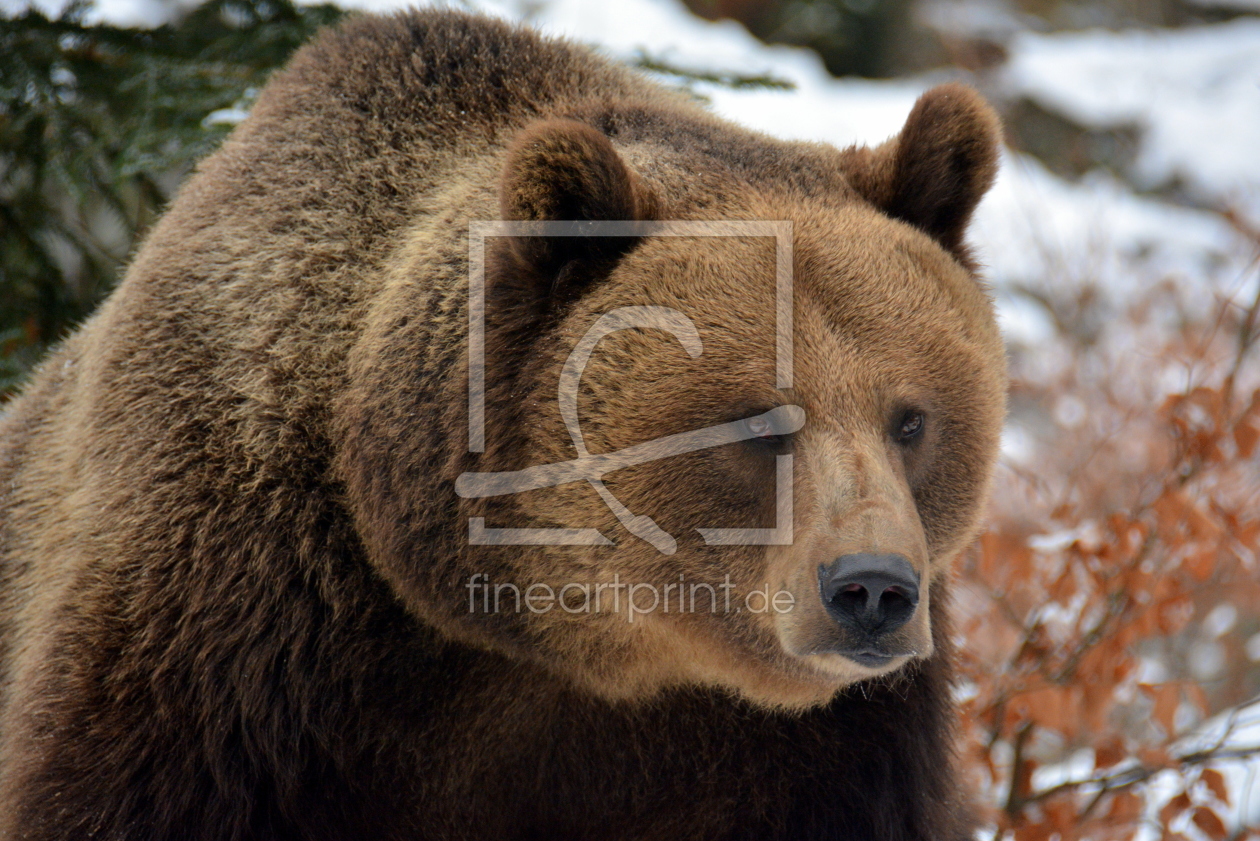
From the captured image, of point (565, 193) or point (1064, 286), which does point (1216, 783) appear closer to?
point (565, 193)

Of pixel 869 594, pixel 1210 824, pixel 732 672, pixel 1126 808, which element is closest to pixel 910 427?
pixel 869 594

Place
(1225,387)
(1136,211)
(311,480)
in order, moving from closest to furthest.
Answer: (311,480)
(1225,387)
(1136,211)

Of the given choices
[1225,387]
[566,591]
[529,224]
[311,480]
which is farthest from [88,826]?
[1225,387]

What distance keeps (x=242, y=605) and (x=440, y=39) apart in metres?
1.93

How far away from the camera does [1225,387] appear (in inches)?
200

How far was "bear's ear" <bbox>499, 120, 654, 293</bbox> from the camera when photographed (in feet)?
10.2

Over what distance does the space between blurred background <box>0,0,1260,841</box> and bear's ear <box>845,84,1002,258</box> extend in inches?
9.6

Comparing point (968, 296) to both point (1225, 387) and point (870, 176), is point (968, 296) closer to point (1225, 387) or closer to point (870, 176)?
point (870, 176)

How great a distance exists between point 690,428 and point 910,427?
0.59m

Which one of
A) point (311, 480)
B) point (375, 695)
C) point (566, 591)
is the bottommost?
point (375, 695)

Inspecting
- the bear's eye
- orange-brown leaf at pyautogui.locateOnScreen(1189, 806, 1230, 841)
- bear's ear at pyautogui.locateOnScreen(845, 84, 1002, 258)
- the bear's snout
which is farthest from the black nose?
orange-brown leaf at pyautogui.locateOnScreen(1189, 806, 1230, 841)

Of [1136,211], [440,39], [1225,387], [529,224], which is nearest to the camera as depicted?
[529,224]

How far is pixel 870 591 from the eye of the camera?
287 cm

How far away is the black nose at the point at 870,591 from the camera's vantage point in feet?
9.39
